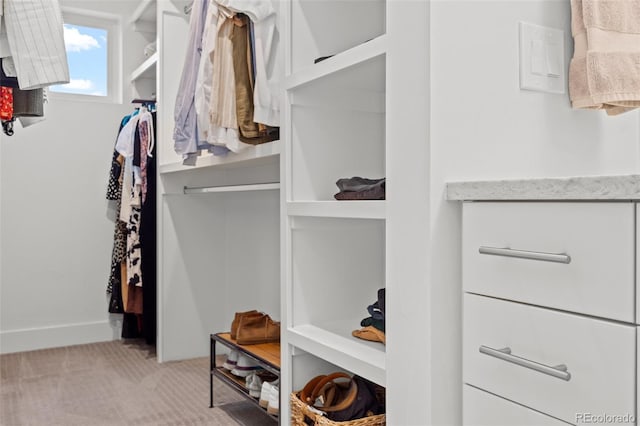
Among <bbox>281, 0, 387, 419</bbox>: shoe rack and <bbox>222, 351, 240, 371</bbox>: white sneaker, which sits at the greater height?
<bbox>281, 0, 387, 419</bbox>: shoe rack

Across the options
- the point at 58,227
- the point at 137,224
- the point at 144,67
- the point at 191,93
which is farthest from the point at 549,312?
the point at 58,227

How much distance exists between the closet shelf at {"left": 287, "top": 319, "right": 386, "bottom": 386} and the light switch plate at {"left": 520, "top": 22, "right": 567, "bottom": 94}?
2.52ft

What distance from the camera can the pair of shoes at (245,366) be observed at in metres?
2.30

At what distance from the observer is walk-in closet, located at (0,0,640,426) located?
3.30ft

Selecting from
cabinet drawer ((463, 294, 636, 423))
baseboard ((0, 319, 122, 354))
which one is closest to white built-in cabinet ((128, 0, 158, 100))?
baseboard ((0, 319, 122, 354))

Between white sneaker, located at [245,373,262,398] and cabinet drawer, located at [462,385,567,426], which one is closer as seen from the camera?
cabinet drawer, located at [462,385,567,426]

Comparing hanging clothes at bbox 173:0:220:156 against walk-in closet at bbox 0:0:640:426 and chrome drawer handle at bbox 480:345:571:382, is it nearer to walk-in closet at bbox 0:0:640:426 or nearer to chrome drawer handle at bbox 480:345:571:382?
walk-in closet at bbox 0:0:640:426

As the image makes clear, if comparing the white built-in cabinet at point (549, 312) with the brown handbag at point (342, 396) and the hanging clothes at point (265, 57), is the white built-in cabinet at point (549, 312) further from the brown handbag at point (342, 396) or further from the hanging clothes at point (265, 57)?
the hanging clothes at point (265, 57)

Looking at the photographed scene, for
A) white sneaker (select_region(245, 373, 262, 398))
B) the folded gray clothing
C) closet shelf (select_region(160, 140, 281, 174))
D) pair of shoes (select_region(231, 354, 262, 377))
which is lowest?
white sneaker (select_region(245, 373, 262, 398))

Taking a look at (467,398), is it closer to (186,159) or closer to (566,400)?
(566,400)

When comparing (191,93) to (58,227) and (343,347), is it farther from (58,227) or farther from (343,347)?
(58,227)

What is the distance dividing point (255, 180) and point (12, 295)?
1705 millimetres

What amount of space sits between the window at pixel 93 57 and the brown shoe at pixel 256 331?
227 cm

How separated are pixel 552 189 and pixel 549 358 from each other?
0.96 feet
